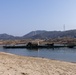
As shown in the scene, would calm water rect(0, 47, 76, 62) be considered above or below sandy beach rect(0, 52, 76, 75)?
below

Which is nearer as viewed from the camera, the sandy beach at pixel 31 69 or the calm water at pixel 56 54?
the sandy beach at pixel 31 69

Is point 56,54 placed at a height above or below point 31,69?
below

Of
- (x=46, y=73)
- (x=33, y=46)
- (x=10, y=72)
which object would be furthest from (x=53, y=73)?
(x=33, y=46)

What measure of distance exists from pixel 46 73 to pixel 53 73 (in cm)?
52

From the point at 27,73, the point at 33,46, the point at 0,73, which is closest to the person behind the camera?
the point at 0,73

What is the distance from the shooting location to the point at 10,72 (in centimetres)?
1367

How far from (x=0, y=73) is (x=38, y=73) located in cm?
265

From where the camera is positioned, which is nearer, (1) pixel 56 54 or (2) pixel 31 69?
(2) pixel 31 69

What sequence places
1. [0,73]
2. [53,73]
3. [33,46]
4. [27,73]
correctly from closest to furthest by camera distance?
[0,73] < [27,73] < [53,73] < [33,46]

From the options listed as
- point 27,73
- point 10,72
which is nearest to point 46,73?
point 27,73

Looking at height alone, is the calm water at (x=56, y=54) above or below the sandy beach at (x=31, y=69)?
below

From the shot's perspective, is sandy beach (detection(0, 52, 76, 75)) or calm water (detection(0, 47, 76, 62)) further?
calm water (detection(0, 47, 76, 62))

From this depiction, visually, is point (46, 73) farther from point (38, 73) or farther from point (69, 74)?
point (69, 74)

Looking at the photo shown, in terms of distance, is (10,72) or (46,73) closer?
(10,72)
